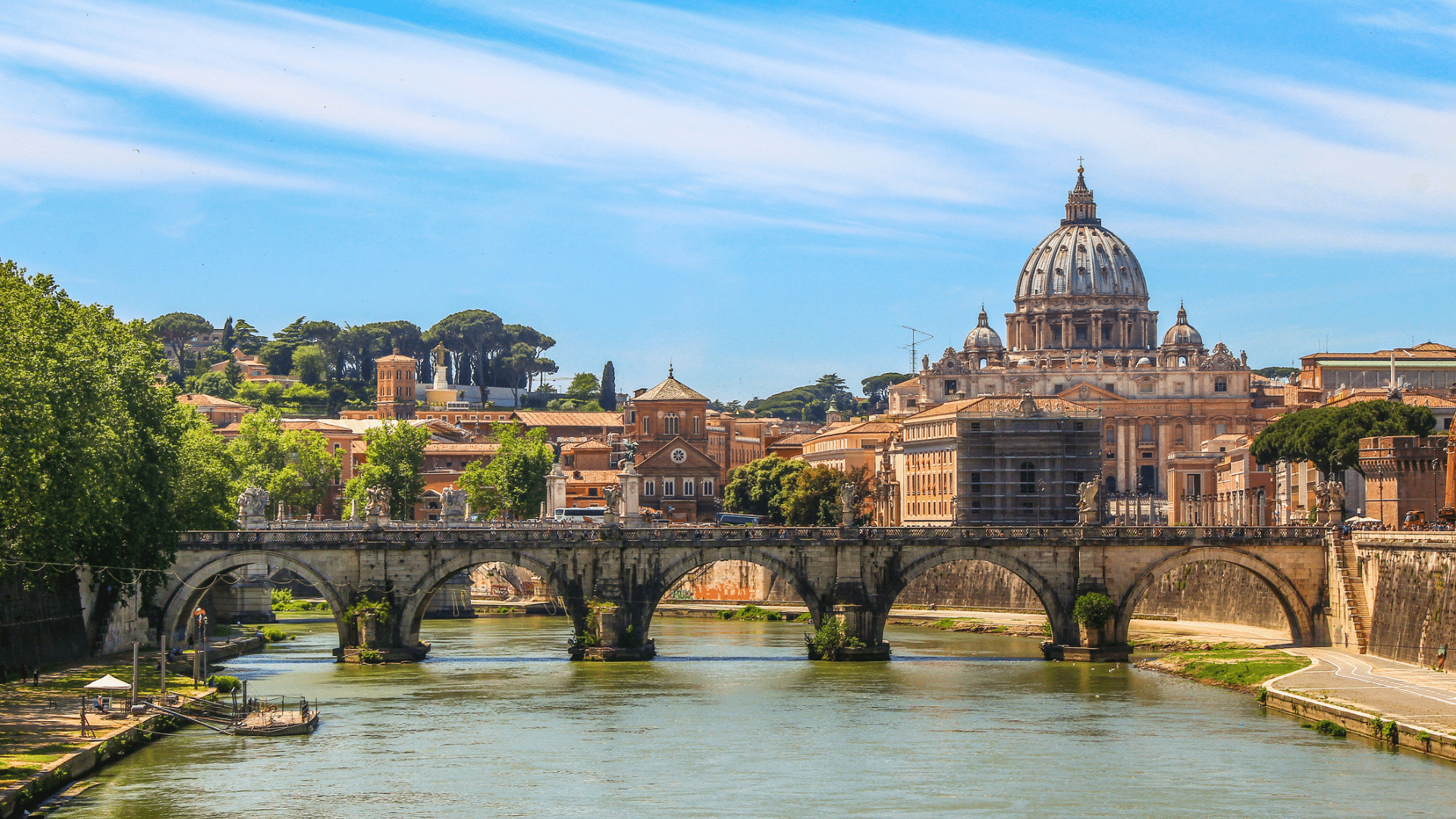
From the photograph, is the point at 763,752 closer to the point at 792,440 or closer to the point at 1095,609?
the point at 1095,609

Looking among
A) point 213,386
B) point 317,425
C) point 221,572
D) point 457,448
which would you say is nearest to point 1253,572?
point 221,572

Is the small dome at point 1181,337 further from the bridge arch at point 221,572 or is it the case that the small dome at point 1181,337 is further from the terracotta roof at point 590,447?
the bridge arch at point 221,572

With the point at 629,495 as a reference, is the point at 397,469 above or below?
above

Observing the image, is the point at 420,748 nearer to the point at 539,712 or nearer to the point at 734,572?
the point at 539,712

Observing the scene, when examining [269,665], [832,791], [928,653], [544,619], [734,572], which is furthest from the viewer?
[734,572]

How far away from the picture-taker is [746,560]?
219 feet

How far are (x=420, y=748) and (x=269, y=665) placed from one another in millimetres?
20364

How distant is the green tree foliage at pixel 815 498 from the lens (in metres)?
123

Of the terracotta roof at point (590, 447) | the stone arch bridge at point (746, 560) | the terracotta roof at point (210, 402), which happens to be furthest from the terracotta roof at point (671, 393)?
the stone arch bridge at point (746, 560)

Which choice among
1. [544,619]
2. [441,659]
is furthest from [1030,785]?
[544,619]

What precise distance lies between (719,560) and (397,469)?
195 feet

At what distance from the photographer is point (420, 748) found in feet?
154

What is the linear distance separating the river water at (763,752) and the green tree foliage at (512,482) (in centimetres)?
5537

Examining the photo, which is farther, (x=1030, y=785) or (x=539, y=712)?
(x=539, y=712)
